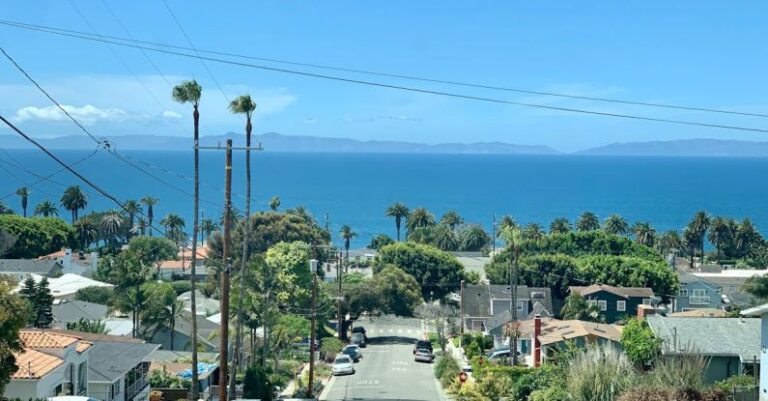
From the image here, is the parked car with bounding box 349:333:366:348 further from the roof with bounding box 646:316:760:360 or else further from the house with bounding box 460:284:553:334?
the roof with bounding box 646:316:760:360

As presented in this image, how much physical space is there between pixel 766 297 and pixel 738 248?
71.7 m

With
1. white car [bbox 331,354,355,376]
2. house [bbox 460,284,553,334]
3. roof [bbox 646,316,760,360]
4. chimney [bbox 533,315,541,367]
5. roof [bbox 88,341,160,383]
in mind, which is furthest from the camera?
house [bbox 460,284,553,334]

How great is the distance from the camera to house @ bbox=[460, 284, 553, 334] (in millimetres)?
77938

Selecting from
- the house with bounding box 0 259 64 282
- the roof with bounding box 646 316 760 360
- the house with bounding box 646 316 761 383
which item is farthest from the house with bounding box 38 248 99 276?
the house with bounding box 646 316 761 383

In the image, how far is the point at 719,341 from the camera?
4275cm

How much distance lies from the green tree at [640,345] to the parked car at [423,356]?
19.5 meters

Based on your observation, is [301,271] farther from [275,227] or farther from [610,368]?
[610,368]

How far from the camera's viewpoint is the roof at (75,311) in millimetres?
61500

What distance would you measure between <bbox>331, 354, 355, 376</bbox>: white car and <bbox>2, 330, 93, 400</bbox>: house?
22277 millimetres

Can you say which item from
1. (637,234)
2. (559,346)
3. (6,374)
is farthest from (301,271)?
(637,234)

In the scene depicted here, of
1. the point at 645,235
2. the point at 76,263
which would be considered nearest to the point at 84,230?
the point at 76,263

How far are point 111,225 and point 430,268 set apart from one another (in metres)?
57.3

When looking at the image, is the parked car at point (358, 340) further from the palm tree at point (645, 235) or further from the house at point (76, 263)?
the palm tree at point (645, 235)

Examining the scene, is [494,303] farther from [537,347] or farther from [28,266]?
[28,266]
